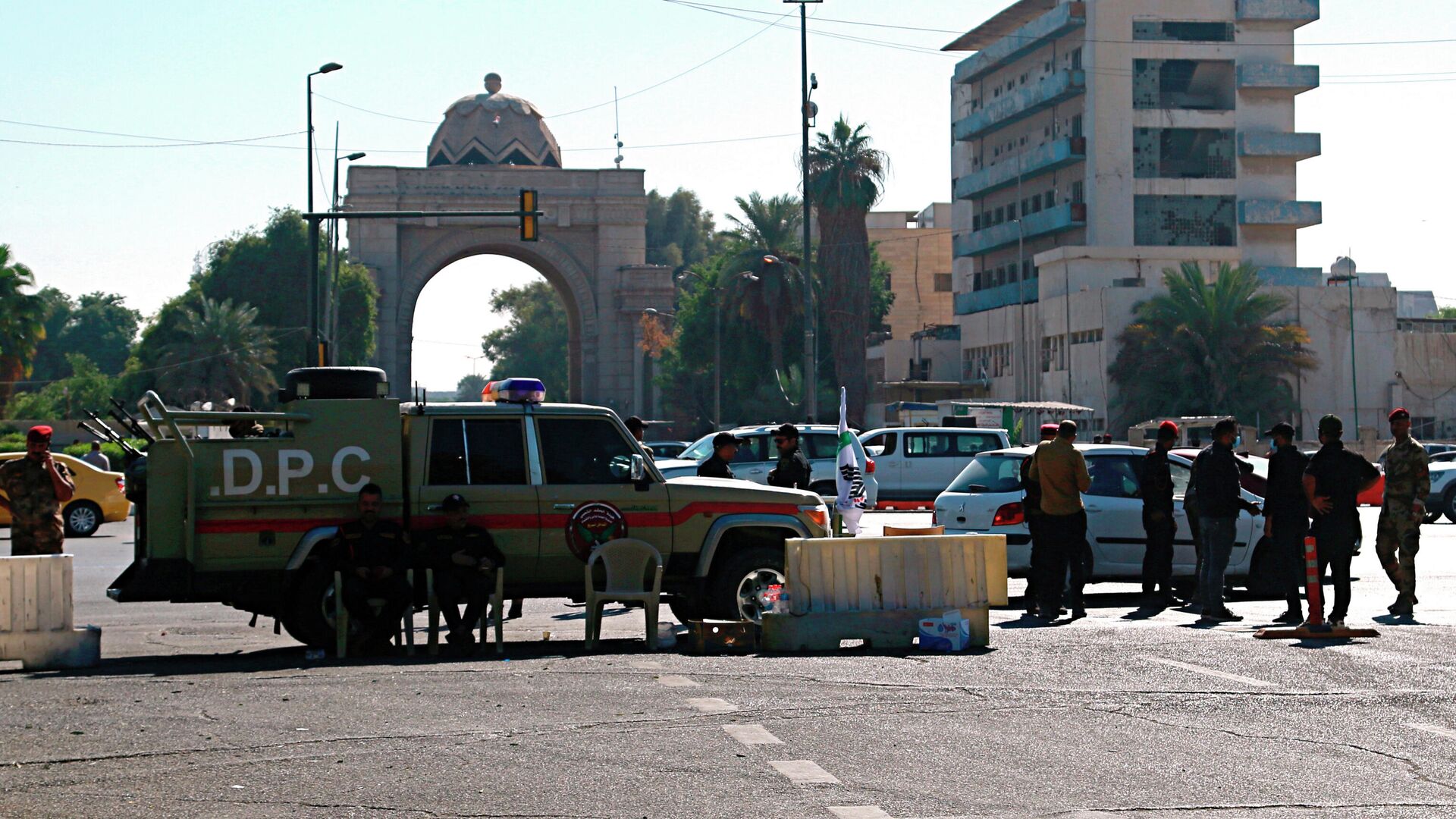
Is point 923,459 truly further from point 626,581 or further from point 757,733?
→ point 757,733

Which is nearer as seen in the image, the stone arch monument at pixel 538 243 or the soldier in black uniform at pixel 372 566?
the soldier in black uniform at pixel 372 566

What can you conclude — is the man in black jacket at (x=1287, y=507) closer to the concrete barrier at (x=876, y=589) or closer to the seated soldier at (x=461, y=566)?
the concrete barrier at (x=876, y=589)

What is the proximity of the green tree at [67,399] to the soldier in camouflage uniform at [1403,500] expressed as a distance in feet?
243

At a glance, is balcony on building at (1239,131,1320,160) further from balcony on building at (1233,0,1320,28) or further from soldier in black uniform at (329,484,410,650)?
soldier in black uniform at (329,484,410,650)

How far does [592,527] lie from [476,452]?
1.03 m

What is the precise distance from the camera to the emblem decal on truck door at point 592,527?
12.5 metres

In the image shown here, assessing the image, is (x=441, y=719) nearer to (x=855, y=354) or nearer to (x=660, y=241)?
(x=855, y=354)

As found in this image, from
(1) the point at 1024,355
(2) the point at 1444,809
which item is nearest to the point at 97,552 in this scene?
(2) the point at 1444,809

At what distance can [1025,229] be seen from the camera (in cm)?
7300

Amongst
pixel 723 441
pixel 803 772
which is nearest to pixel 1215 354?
pixel 723 441

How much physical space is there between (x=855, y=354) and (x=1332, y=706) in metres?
53.6

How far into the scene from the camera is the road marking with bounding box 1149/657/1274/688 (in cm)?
981

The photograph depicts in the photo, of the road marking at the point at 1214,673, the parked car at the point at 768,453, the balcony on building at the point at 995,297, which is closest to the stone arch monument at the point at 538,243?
the balcony on building at the point at 995,297

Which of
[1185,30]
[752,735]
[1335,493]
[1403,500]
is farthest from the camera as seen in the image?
[1185,30]
